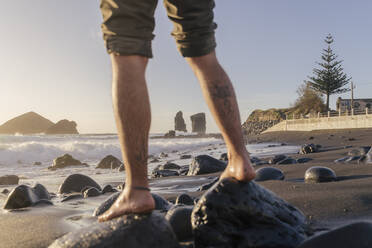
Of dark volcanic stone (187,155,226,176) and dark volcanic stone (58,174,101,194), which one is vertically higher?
dark volcanic stone (187,155,226,176)

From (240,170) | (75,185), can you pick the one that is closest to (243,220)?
(240,170)

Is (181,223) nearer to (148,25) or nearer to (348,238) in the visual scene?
(348,238)

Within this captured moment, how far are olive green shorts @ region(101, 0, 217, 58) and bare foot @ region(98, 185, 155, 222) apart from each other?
27.6 inches

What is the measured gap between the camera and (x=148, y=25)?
1689mm

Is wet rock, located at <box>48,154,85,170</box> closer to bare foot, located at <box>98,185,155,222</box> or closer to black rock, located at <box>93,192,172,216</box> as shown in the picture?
black rock, located at <box>93,192,172,216</box>

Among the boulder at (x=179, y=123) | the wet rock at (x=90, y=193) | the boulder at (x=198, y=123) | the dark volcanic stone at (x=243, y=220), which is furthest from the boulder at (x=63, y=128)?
the dark volcanic stone at (x=243, y=220)

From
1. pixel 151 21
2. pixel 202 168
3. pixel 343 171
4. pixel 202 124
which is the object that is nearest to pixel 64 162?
pixel 202 168

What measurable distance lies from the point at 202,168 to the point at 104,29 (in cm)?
392

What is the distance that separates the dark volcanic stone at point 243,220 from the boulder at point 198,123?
109504 mm

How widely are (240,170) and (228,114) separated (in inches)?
12.2

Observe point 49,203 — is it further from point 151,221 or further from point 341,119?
point 341,119

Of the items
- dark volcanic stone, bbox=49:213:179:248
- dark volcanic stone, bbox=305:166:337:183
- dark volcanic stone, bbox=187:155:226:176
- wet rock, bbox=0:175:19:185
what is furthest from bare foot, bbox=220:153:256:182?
wet rock, bbox=0:175:19:185

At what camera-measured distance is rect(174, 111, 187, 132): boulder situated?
391 feet

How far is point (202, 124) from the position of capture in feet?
369
